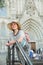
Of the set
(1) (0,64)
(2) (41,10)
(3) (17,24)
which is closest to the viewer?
(3) (17,24)

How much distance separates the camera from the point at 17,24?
5113 mm

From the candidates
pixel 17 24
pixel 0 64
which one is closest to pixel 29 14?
pixel 0 64

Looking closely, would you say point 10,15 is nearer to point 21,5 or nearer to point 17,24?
point 21,5

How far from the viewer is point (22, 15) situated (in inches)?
746

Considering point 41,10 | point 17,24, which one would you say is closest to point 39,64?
point 17,24

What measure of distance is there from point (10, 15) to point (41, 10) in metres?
2.09

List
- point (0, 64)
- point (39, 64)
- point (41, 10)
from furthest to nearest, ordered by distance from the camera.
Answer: point (41, 10), point (0, 64), point (39, 64)

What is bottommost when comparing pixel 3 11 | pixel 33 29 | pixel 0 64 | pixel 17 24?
pixel 0 64

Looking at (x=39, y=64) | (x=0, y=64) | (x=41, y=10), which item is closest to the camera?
(x=39, y=64)

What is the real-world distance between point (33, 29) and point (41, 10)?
53.9 inches

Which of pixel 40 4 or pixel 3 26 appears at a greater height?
pixel 40 4

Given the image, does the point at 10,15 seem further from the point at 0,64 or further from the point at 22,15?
the point at 0,64

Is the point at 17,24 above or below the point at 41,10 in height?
above

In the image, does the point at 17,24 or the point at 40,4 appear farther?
the point at 40,4
